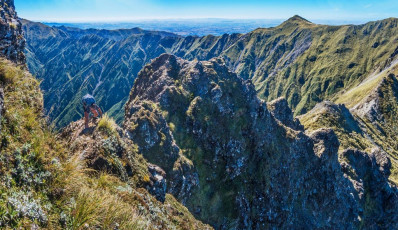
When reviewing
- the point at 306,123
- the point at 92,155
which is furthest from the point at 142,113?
the point at 306,123

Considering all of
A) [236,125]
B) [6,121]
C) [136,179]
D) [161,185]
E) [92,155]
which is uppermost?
[6,121]

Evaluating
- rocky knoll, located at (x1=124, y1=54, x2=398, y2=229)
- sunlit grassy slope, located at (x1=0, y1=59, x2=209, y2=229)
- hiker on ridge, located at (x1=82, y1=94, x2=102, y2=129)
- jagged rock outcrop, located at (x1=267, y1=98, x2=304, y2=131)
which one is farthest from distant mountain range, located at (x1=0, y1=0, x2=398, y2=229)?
hiker on ridge, located at (x1=82, y1=94, x2=102, y2=129)

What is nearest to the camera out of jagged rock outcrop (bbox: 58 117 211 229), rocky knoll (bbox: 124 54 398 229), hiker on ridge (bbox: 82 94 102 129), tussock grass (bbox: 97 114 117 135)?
jagged rock outcrop (bbox: 58 117 211 229)

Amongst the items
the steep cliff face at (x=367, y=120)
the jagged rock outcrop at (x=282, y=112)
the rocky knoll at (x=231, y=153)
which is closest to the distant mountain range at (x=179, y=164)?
the rocky knoll at (x=231, y=153)

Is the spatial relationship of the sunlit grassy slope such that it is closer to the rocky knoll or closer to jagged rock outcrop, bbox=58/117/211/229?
jagged rock outcrop, bbox=58/117/211/229

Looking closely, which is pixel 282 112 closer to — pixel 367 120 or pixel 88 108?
pixel 88 108

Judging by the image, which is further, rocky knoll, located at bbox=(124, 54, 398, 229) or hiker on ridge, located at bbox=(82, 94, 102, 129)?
rocky knoll, located at bbox=(124, 54, 398, 229)

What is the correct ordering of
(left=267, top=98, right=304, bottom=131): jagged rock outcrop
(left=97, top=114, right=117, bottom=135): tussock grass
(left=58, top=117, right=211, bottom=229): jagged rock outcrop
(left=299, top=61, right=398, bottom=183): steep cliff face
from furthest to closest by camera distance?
1. (left=299, top=61, right=398, bottom=183): steep cliff face
2. (left=267, top=98, right=304, bottom=131): jagged rock outcrop
3. (left=97, top=114, right=117, bottom=135): tussock grass
4. (left=58, top=117, right=211, bottom=229): jagged rock outcrop

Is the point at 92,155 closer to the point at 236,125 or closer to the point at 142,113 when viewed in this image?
the point at 142,113

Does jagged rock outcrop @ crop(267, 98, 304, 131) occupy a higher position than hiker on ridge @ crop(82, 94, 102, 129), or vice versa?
hiker on ridge @ crop(82, 94, 102, 129)
